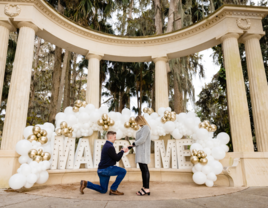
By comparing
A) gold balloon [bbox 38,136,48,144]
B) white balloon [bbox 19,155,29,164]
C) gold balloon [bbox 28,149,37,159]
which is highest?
gold balloon [bbox 38,136,48,144]

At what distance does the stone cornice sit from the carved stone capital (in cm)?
20

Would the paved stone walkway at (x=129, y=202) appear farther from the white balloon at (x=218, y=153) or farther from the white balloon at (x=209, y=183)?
the white balloon at (x=218, y=153)

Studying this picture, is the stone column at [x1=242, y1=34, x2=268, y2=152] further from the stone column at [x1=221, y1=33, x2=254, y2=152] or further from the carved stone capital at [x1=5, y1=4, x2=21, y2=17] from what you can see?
the carved stone capital at [x1=5, y1=4, x2=21, y2=17]

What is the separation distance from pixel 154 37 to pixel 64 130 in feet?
21.5

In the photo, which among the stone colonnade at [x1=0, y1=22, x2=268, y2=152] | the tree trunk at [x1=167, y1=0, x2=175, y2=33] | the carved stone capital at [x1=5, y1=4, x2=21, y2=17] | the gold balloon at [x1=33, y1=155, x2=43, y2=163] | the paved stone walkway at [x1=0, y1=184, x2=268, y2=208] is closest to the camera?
the paved stone walkway at [x1=0, y1=184, x2=268, y2=208]

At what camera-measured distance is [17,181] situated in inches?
195

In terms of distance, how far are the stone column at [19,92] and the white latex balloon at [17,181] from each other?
1766 millimetres

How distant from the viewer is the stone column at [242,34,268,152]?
7484 millimetres

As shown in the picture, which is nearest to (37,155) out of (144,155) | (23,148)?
(23,148)

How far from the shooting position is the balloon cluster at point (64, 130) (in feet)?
21.7

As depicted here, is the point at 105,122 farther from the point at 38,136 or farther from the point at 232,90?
the point at 232,90

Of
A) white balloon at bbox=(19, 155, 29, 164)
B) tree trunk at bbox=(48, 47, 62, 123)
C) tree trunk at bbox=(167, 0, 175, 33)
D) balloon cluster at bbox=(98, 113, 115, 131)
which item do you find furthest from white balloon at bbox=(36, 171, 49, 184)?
tree trunk at bbox=(167, 0, 175, 33)

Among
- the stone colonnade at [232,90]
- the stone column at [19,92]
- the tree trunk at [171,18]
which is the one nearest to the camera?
the stone column at [19,92]

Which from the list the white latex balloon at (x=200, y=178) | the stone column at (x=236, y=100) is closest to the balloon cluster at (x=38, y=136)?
the white latex balloon at (x=200, y=178)
